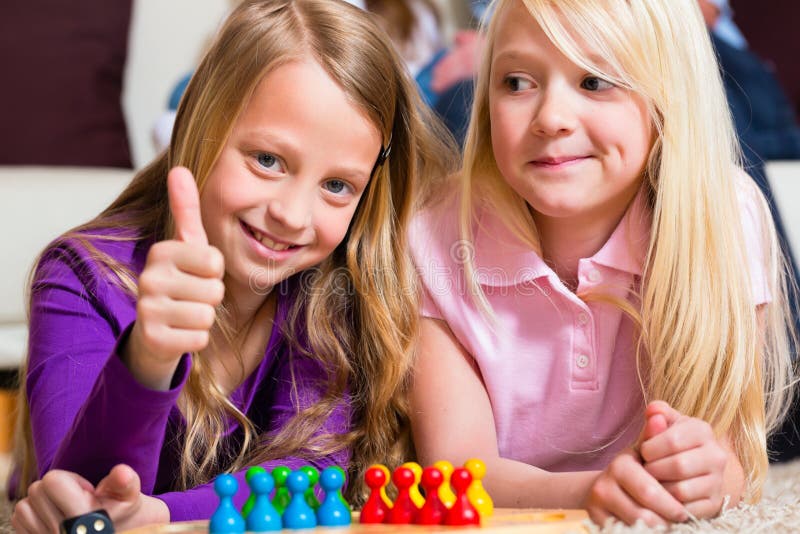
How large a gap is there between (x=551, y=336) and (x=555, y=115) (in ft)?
0.78

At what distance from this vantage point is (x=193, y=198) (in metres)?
0.74

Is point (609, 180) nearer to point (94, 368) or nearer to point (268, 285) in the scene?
point (268, 285)

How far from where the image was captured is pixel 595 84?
0.95m

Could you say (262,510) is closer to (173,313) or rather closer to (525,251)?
(173,313)

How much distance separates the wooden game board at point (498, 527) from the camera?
0.72 metres

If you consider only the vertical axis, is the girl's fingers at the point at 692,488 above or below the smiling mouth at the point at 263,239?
below

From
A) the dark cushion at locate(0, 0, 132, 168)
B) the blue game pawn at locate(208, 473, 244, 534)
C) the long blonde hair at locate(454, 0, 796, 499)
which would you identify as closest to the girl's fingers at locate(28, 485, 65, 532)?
the blue game pawn at locate(208, 473, 244, 534)

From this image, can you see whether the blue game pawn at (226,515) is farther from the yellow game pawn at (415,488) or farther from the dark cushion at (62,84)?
the dark cushion at (62,84)

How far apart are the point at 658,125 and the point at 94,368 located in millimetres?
580

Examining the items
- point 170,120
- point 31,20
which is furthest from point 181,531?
point 31,20

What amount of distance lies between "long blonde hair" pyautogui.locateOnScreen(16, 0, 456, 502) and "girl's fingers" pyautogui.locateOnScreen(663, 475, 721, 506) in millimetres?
323

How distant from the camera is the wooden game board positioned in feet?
2.35

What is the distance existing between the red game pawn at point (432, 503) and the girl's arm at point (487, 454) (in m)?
0.14

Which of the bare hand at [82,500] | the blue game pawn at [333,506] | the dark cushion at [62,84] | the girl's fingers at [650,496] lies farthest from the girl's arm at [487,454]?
the dark cushion at [62,84]
